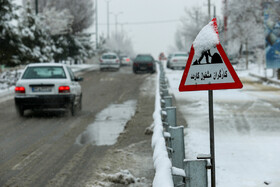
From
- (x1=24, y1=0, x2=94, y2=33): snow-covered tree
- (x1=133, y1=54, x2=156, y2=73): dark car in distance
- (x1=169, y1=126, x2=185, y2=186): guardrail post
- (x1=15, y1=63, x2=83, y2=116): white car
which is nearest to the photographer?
(x1=169, y1=126, x2=185, y2=186): guardrail post

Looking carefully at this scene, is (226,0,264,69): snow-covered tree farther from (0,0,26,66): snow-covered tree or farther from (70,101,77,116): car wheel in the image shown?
(70,101,77,116): car wheel

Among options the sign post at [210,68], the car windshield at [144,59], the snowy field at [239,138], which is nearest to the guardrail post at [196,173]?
the sign post at [210,68]

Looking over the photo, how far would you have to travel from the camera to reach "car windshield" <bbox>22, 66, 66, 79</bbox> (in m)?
15.2

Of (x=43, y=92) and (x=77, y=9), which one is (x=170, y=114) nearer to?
(x=43, y=92)

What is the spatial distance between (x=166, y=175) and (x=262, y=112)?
38.6 feet

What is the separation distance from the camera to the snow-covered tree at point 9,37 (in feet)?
87.7

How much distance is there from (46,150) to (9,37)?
18741 millimetres

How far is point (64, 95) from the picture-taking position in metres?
14.9

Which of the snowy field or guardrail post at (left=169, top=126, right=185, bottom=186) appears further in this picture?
the snowy field

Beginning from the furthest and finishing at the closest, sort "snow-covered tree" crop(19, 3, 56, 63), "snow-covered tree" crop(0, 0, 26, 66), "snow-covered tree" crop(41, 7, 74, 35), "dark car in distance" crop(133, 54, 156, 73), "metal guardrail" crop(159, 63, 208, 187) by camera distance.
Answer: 1. "snow-covered tree" crop(41, 7, 74, 35)
2. "dark car in distance" crop(133, 54, 156, 73)
3. "snow-covered tree" crop(19, 3, 56, 63)
4. "snow-covered tree" crop(0, 0, 26, 66)
5. "metal guardrail" crop(159, 63, 208, 187)

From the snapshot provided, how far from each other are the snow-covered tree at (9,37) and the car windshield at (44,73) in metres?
12.0

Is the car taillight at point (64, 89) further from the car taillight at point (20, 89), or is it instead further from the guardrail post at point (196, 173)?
the guardrail post at point (196, 173)

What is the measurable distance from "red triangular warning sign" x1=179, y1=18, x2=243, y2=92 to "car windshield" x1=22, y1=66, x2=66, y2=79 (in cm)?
992

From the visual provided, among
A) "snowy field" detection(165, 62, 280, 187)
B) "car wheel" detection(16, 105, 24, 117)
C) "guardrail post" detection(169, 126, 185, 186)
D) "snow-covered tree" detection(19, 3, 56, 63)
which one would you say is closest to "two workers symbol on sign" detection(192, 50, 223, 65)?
"guardrail post" detection(169, 126, 185, 186)
